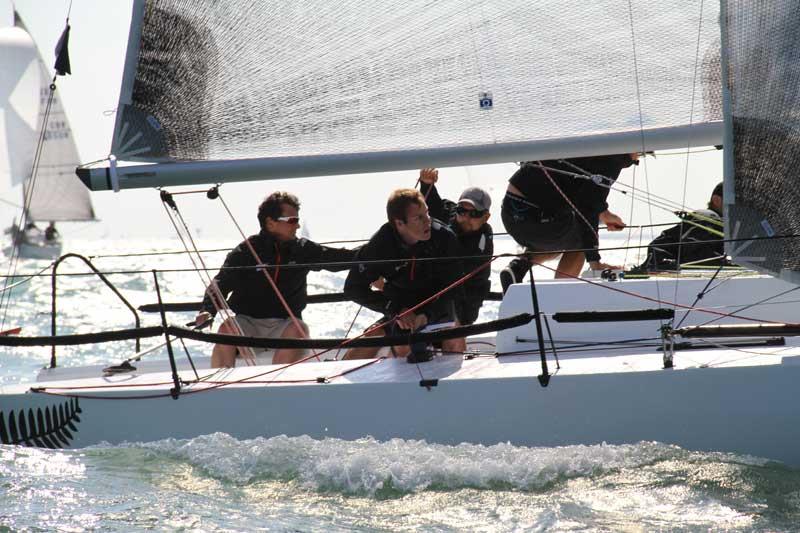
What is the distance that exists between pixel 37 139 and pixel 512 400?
3087 cm

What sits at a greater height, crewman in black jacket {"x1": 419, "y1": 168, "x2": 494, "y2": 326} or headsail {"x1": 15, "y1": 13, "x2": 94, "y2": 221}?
headsail {"x1": 15, "y1": 13, "x2": 94, "y2": 221}

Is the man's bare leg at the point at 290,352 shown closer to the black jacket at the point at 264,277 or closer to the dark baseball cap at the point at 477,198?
the black jacket at the point at 264,277

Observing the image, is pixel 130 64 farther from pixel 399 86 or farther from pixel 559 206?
pixel 559 206

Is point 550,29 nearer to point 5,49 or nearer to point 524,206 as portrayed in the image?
point 524,206

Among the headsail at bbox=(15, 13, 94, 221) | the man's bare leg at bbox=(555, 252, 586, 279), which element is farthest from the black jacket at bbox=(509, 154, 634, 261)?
the headsail at bbox=(15, 13, 94, 221)

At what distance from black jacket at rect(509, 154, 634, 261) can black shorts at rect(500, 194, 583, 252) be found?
0.04m

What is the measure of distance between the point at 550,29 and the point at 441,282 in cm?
125

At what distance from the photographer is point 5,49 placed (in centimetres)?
2816

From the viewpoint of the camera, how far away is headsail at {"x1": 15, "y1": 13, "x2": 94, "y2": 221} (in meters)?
32.1

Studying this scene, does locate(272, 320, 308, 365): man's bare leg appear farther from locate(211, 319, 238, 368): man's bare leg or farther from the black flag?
the black flag

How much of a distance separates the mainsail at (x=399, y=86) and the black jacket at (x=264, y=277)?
3.29ft

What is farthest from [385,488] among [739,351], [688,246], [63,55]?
[688,246]

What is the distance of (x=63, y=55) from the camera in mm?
4809

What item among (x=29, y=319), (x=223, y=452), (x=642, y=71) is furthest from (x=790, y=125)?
(x=29, y=319)
